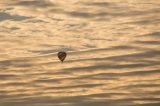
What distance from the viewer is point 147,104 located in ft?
185

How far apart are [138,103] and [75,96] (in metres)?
7.59

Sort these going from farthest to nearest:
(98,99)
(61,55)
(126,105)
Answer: (98,99) → (126,105) → (61,55)

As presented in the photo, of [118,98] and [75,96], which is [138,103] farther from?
[75,96]

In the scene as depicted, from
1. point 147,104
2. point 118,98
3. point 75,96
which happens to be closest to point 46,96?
point 75,96

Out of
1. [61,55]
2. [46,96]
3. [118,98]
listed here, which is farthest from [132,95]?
[61,55]

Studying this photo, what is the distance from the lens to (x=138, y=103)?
179 feet

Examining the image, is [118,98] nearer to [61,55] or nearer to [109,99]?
[109,99]

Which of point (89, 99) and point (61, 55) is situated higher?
point (89, 99)

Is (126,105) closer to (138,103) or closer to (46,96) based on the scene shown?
(138,103)

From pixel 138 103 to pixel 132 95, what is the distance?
2009 mm

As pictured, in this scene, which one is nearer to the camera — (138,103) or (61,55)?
(61,55)

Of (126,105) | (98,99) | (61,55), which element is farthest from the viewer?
(98,99)

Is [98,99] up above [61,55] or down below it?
above

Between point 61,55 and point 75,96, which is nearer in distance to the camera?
point 61,55
